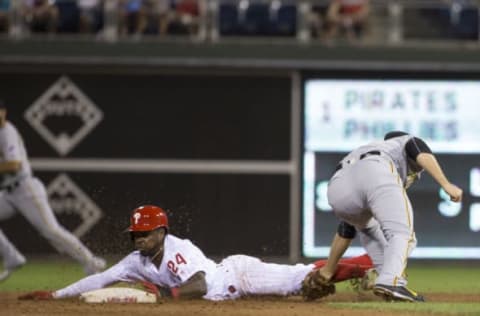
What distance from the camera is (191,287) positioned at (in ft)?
28.7

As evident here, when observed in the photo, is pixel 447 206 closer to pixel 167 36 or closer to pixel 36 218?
pixel 167 36

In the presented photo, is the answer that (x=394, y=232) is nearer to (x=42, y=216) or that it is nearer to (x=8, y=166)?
(x=42, y=216)

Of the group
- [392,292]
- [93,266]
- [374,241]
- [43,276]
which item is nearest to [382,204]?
[392,292]

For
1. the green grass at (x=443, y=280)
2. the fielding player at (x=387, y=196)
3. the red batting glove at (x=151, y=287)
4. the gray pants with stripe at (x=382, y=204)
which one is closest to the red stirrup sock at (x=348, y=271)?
the fielding player at (x=387, y=196)

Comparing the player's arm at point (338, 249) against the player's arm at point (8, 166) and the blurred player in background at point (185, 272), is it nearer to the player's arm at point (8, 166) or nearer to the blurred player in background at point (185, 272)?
the blurred player in background at point (185, 272)

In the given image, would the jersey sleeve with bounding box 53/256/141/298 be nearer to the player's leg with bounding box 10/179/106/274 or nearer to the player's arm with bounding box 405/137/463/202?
the player's arm with bounding box 405/137/463/202

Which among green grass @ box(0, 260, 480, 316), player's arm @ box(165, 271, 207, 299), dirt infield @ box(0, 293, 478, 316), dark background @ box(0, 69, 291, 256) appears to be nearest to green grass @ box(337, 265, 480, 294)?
green grass @ box(0, 260, 480, 316)

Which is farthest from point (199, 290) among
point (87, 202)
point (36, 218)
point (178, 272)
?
point (87, 202)

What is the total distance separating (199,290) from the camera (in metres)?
8.85

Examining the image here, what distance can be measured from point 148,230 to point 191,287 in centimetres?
53

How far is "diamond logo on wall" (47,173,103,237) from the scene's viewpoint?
15.9m

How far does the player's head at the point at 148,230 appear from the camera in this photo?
28.4ft

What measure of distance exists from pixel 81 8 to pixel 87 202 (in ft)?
8.41

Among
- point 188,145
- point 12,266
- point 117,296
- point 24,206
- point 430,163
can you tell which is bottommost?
point 12,266
